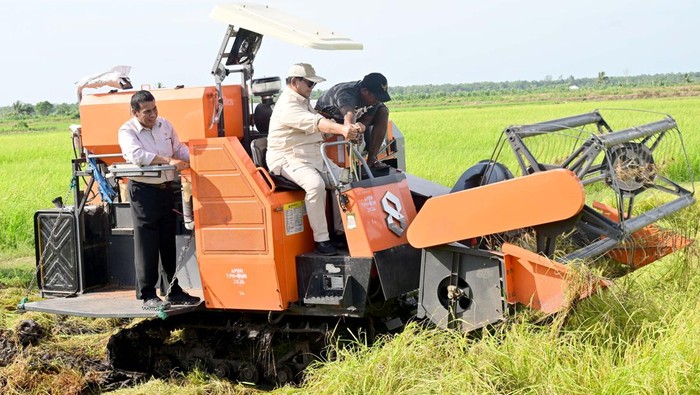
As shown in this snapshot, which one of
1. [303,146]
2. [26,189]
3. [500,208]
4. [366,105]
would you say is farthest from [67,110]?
[500,208]

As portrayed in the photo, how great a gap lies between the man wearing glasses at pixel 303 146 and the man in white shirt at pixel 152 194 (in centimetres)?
71

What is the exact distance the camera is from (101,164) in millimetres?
6973

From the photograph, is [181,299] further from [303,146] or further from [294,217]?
[303,146]

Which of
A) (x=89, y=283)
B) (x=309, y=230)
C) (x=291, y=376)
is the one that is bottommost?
(x=291, y=376)

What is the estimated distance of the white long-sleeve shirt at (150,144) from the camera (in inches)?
236

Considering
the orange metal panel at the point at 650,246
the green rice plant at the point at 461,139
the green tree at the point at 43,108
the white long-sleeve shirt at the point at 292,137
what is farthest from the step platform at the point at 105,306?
the green tree at the point at 43,108

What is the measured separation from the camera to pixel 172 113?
21.2 ft

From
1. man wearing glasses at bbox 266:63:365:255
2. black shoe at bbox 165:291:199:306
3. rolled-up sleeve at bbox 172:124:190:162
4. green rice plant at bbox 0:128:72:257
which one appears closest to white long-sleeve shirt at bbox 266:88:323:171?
man wearing glasses at bbox 266:63:365:255

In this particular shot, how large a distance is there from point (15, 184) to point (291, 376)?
11.1 m

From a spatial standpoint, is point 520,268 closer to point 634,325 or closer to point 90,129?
point 634,325

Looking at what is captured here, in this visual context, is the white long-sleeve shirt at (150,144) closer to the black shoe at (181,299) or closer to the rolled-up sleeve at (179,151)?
the rolled-up sleeve at (179,151)

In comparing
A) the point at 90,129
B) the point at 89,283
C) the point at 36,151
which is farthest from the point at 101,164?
the point at 36,151

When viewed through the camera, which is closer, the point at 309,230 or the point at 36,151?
the point at 309,230

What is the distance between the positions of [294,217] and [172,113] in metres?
1.29
